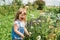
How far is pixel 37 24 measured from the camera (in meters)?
6.78

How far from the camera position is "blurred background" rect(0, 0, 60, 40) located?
654 cm

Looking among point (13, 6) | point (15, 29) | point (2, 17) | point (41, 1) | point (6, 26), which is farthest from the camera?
point (41, 1)

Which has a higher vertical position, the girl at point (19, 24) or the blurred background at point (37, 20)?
the girl at point (19, 24)

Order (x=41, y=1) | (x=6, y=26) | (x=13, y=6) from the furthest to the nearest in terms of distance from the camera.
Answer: (x=41, y=1), (x=13, y=6), (x=6, y=26)

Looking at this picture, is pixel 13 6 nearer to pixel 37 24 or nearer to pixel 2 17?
pixel 2 17

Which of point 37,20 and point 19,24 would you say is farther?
point 37,20

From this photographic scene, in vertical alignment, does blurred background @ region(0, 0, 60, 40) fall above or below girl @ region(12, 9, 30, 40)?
below

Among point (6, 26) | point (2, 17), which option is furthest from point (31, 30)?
point (2, 17)

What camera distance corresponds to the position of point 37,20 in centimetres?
702

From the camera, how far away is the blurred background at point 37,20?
6.54 m

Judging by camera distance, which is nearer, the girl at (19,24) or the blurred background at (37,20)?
the girl at (19,24)

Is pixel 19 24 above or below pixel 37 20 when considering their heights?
above

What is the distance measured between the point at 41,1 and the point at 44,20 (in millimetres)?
4627

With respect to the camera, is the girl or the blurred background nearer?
the girl
